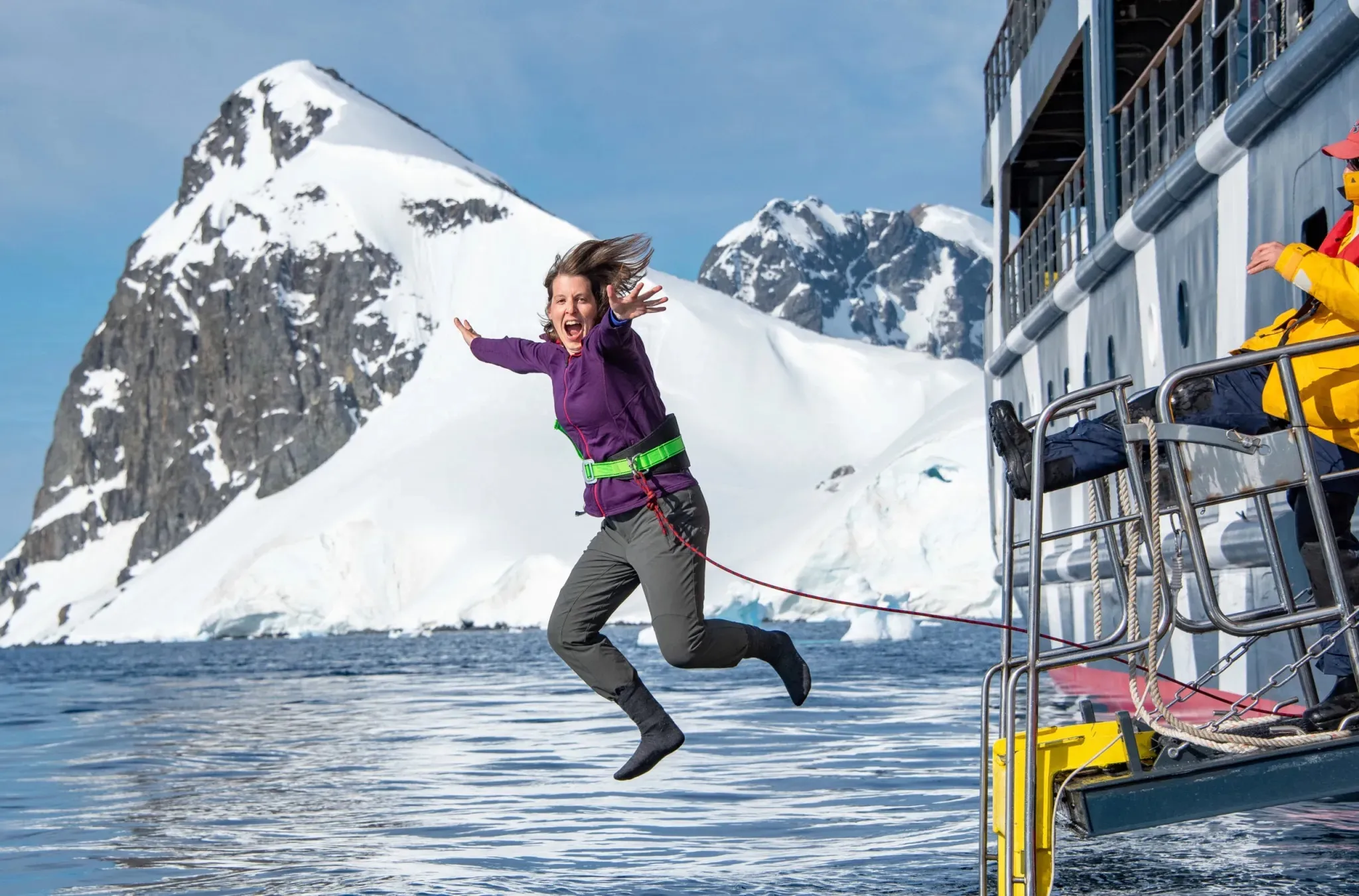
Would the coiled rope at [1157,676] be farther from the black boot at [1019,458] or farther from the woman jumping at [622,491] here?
the woman jumping at [622,491]

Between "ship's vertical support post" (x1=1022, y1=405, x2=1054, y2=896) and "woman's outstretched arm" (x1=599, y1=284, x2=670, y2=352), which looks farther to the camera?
"woman's outstretched arm" (x1=599, y1=284, x2=670, y2=352)

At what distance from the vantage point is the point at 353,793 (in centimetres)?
739

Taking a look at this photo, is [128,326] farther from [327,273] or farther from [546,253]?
[546,253]

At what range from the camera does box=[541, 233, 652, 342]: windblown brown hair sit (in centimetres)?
479

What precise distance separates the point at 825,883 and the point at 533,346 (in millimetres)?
1985

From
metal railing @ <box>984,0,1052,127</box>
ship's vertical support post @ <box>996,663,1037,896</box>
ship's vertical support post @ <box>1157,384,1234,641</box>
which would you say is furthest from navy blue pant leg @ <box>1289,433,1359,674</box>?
metal railing @ <box>984,0,1052,127</box>

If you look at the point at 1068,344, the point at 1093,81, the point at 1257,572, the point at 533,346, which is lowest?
the point at 1257,572

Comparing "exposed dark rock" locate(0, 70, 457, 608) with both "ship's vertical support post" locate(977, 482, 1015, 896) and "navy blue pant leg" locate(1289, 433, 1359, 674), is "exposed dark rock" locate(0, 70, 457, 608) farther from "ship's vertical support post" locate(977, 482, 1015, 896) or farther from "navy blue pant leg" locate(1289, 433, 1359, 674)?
"navy blue pant leg" locate(1289, 433, 1359, 674)

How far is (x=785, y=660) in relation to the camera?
5258 millimetres

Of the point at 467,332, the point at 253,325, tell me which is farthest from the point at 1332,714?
the point at 253,325

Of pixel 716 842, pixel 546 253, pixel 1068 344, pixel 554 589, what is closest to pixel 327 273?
pixel 546 253

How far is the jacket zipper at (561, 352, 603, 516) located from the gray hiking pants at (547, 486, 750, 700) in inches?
3.3

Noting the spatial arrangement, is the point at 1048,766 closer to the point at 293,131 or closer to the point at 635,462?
the point at 635,462

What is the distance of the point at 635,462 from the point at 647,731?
2.95 ft
